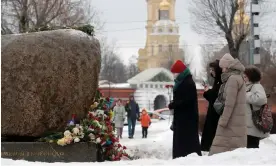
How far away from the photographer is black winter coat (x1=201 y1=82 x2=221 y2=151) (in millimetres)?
8504

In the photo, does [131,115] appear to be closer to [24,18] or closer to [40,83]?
[24,18]

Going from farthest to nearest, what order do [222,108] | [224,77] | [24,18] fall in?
[24,18]
[224,77]
[222,108]

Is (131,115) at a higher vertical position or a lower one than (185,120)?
lower

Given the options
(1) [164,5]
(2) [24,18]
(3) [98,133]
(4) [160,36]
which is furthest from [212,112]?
(1) [164,5]

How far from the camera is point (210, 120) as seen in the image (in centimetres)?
853

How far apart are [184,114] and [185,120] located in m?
0.08

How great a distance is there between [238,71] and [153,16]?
80470 mm

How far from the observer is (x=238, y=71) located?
7754 mm

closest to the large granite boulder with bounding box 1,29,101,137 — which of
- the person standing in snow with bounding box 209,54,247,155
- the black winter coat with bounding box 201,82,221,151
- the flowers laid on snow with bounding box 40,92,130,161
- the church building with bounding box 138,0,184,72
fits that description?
the flowers laid on snow with bounding box 40,92,130,161

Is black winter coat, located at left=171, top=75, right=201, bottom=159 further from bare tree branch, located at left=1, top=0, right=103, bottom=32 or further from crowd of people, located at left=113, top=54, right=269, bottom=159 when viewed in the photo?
bare tree branch, located at left=1, top=0, right=103, bottom=32

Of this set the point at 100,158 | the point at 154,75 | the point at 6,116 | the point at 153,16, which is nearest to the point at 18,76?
the point at 6,116

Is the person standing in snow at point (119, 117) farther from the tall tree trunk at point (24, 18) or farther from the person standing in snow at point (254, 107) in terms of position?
the person standing in snow at point (254, 107)

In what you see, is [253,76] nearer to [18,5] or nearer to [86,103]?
[86,103]

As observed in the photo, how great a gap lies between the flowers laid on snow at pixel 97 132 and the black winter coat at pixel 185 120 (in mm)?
1268
